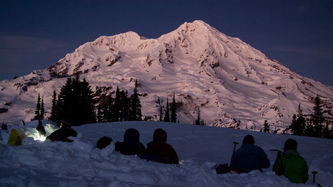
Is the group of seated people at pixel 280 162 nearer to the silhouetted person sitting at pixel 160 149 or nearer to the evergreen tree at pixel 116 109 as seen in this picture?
the silhouetted person sitting at pixel 160 149

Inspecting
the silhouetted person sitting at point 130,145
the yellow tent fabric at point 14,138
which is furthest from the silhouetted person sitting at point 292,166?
the yellow tent fabric at point 14,138

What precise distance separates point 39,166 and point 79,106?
44.3 metres

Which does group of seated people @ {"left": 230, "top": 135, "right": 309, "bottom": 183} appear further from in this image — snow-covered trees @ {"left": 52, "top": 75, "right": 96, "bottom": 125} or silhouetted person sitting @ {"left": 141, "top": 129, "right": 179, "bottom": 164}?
snow-covered trees @ {"left": 52, "top": 75, "right": 96, "bottom": 125}

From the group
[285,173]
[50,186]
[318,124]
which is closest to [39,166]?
[50,186]

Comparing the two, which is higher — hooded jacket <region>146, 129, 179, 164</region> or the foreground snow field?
hooded jacket <region>146, 129, 179, 164</region>

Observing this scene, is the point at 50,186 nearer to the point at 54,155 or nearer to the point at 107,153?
the point at 54,155

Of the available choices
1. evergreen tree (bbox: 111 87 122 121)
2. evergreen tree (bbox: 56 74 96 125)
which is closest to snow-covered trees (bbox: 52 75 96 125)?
evergreen tree (bbox: 56 74 96 125)

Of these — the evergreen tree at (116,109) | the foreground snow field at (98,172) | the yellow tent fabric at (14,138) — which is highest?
the evergreen tree at (116,109)

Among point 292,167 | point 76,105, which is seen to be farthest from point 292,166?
point 76,105

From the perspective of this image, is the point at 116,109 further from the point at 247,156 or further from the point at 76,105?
the point at 247,156

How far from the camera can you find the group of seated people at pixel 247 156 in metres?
7.32

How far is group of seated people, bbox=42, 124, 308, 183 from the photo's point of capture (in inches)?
288

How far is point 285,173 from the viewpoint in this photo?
7352 mm

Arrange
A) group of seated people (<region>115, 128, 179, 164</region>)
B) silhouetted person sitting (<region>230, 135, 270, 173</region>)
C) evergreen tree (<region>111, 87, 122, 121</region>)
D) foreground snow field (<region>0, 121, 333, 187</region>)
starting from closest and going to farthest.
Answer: foreground snow field (<region>0, 121, 333, 187</region>), silhouetted person sitting (<region>230, 135, 270, 173</region>), group of seated people (<region>115, 128, 179, 164</region>), evergreen tree (<region>111, 87, 122, 121</region>)
